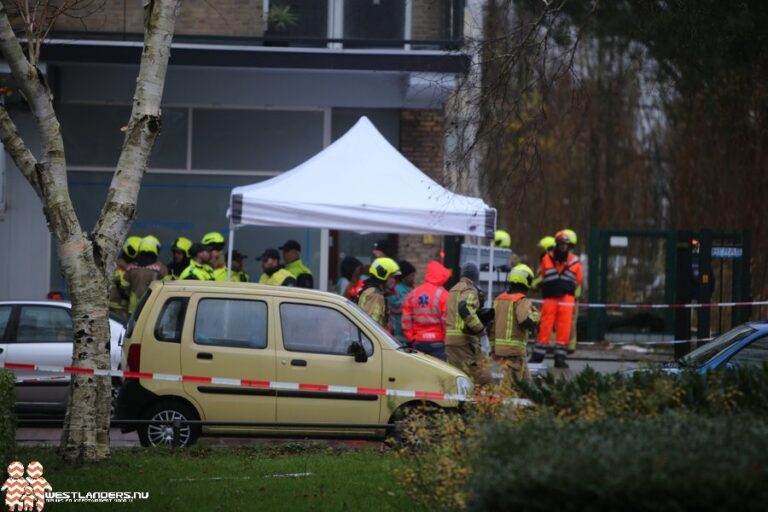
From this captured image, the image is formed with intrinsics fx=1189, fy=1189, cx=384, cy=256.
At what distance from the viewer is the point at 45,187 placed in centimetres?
916

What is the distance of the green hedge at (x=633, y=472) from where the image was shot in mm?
4762

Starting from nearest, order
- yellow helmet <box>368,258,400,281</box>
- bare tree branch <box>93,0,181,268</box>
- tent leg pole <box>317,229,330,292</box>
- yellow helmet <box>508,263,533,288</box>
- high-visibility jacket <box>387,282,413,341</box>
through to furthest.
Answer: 1. bare tree branch <box>93,0,181,268</box>
2. yellow helmet <box>508,263,533,288</box>
3. yellow helmet <box>368,258,400,281</box>
4. high-visibility jacket <box>387,282,413,341</box>
5. tent leg pole <box>317,229,330,292</box>

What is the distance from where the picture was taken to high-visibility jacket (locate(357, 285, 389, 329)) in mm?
12695

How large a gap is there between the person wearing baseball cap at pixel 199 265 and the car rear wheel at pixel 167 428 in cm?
217

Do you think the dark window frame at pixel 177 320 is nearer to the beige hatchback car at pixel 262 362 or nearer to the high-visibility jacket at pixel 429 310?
the beige hatchback car at pixel 262 362

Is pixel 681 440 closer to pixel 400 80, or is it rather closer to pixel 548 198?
pixel 400 80

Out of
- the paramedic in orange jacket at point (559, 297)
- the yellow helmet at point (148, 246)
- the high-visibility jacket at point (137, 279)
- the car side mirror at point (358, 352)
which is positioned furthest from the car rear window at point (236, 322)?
the paramedic in orange jacket at point (559, 297)

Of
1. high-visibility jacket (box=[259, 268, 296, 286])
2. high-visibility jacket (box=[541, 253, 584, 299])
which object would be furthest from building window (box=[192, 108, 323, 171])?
high-visibility jacket (box=[259, 268, 296, 286])

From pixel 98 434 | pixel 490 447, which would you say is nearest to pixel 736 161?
pixel 98 434

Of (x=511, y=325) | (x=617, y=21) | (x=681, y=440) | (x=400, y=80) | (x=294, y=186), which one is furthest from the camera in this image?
(x=400, y=80)

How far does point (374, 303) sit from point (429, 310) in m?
0.59

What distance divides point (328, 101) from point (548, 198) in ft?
42.1

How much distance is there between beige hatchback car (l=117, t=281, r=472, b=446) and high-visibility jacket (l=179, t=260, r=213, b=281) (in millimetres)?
1977

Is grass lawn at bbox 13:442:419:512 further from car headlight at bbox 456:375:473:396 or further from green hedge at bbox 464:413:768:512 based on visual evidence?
green hedge at bbox 464:413:768:512
